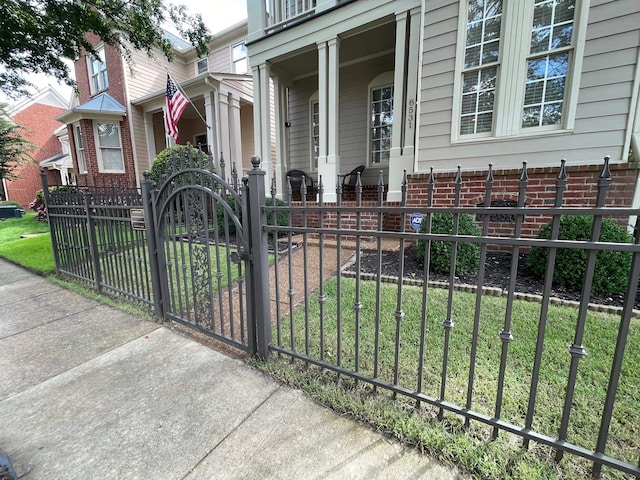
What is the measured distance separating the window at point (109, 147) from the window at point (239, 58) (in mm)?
5124

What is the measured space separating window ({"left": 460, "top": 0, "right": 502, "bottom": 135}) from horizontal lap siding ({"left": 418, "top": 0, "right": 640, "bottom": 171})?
222 millimetres

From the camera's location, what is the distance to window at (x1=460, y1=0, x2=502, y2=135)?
4.22 meters

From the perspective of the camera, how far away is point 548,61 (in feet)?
13.0

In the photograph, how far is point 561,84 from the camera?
3.94m

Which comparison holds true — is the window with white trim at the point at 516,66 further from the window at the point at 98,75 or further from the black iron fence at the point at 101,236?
the window at the point at 98,75

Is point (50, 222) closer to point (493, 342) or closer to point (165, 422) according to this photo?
point (165, 422)

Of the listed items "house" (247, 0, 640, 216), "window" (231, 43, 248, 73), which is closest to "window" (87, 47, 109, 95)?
"window" (231, 43, 248, 73)

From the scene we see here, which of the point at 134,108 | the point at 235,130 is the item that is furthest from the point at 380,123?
the point at 134,108

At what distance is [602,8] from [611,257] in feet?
10.3

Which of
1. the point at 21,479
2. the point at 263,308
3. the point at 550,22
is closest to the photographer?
the point at 21,479

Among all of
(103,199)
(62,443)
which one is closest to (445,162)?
(103,199)

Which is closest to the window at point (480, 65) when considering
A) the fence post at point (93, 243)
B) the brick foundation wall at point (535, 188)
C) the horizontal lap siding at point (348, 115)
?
the brick foundation wall at point (535, 188)

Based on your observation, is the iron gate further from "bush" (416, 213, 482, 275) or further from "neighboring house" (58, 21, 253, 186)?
"neighboring house" (58, 21, 253, 186)

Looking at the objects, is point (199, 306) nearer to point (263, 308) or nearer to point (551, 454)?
point (263, 308)
